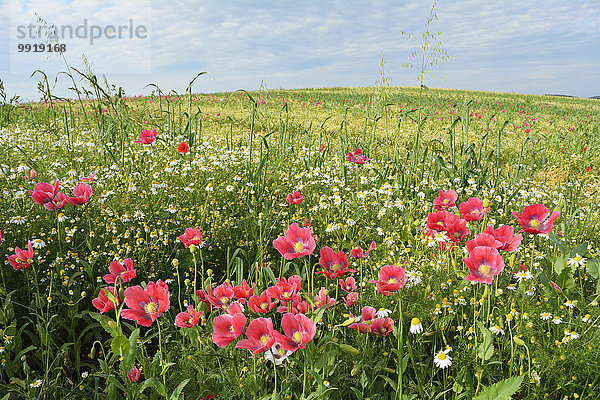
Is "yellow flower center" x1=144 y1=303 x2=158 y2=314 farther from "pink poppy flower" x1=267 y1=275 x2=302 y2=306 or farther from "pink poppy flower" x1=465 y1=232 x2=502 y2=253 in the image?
"pink poppy flower" x1=465 y1=232 x2=502 y2=253

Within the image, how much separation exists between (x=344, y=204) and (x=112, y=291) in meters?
2.34

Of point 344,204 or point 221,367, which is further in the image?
point 344,204

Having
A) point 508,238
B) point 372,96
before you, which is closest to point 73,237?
point 508,238

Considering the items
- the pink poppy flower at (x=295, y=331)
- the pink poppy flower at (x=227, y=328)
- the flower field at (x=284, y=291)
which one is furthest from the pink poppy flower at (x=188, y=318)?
the pink poppy flower at (x=295, y=331)

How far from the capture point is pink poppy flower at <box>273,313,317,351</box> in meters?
1.28

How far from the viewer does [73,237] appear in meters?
2.91

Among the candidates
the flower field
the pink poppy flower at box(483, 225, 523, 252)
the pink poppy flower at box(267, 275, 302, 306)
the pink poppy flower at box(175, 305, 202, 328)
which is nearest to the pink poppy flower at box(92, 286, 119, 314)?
the flower field

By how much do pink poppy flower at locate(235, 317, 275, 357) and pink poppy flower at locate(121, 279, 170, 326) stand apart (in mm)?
402

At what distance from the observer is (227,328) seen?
4.72ft

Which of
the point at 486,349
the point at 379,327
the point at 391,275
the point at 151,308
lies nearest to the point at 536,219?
the point at 486,349

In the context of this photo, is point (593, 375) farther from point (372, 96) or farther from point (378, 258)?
point (372, 96)

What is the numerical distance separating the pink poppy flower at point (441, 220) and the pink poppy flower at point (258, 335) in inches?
39.4

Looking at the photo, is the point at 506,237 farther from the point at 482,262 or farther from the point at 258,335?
the point at 258,335

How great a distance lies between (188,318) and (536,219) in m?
1.71
